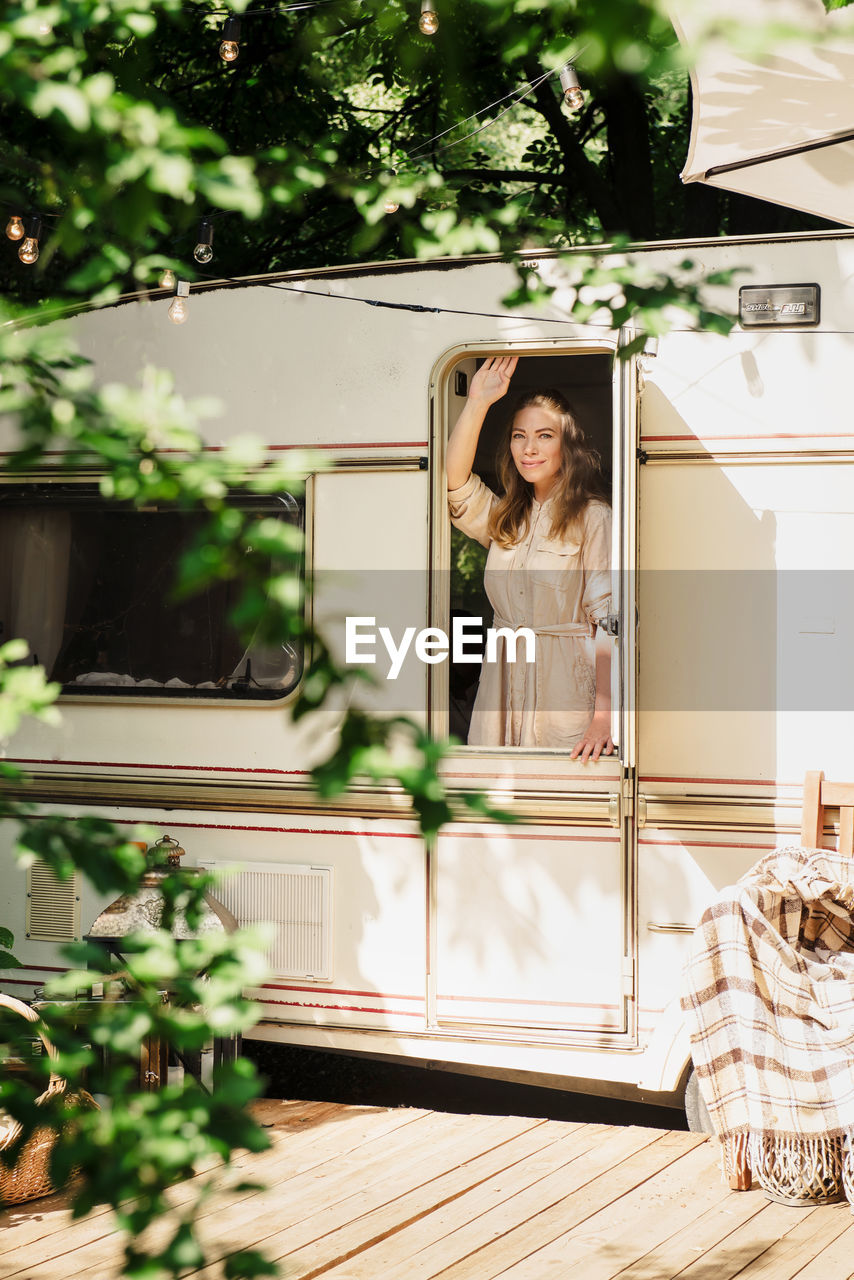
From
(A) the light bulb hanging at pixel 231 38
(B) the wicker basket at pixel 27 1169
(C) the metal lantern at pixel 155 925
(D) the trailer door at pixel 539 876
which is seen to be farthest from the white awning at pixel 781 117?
(B) the wicker basket at pixel 27 1169

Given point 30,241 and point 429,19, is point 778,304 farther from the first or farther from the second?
point 30,241

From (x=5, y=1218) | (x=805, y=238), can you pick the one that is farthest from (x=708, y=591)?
(x=5, y=1218)

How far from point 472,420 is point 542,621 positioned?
76cm

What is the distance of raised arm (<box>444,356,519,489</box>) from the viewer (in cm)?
445

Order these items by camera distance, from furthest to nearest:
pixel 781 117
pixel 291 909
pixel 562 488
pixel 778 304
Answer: pixel 562 488 < pixel 291 909 < pixel 778 304 < pixel 781 117

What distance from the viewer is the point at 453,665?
16.5ft

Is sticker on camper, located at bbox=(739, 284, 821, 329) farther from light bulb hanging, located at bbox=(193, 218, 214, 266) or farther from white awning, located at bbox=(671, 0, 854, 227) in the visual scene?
light bulb hanging, located at bbox=(193, 218, 214, 266)

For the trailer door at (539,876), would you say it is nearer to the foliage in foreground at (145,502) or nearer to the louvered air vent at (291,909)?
the louvered air vent at (291,909)

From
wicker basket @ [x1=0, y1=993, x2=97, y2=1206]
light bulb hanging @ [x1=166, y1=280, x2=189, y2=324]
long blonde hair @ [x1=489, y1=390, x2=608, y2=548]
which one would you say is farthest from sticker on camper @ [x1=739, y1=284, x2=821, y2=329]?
wicker basket @ [x1=0, y1=993, x2=97, y2=1206]

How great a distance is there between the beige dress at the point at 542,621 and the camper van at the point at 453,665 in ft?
0.70

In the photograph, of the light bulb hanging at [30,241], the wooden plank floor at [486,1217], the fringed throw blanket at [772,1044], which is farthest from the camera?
the light bulb hanging at [30,241]

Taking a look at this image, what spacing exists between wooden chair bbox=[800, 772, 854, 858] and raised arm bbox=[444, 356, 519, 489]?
1552mm

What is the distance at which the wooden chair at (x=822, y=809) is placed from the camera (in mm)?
3975

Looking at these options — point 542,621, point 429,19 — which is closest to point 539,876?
point 542,621
